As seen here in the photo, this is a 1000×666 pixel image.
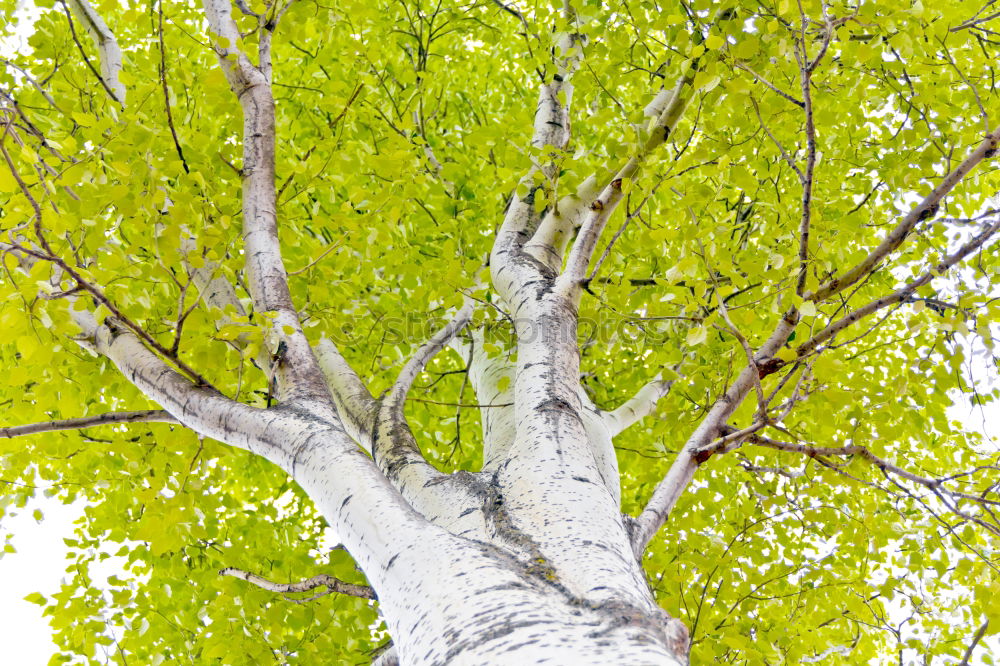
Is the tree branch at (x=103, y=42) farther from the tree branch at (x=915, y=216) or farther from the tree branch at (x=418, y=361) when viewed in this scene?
the tree branch at (x=915, y=216)

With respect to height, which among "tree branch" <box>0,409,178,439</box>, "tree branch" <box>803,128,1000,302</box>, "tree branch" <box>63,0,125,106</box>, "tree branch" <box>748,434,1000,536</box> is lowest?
"tree branch" <box>748,434,1000,536</box>

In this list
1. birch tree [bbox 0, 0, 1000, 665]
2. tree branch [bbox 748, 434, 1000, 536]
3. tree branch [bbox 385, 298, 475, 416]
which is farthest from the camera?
tree branch [bbox 385, 298, 475, 416]

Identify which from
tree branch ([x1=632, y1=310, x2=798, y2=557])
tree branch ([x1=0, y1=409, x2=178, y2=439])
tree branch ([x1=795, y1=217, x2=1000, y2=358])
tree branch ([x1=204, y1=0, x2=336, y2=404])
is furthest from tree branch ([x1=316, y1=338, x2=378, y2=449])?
tree branch ([x1=795, y1=217, x2=1000, y2=358])

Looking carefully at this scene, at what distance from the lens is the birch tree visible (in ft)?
6.81

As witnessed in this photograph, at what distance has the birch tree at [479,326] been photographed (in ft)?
6.81

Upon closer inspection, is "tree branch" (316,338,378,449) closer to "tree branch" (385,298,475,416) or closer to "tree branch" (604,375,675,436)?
"tree branch" (385,298,475,416)

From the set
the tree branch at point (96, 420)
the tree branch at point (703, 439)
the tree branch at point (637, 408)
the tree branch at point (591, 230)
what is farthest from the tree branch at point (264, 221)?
the tree branch at point (637, 408)

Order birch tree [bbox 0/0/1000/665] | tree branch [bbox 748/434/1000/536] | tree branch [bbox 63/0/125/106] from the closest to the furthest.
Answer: birch tree [bbox 0/0/1000/665]
tree branch [bbox 748/434/1000/536]
tree branch [bbox 63/0/125/106]

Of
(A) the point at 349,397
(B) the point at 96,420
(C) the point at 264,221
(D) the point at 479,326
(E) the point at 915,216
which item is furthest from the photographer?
(D) the point at 479,326

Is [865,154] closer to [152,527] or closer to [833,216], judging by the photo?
[833,216]

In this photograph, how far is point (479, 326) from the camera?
334cm

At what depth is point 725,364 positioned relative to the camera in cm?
421

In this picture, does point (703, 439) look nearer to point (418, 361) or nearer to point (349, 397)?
point (418, 361)

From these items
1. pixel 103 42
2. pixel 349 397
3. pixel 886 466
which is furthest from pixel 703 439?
pixel 103 42
